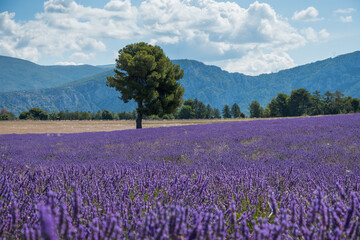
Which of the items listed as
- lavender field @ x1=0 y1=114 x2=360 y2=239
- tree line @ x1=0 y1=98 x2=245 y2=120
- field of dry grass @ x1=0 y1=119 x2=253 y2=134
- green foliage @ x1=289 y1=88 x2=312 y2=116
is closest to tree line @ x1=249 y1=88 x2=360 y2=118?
green foliage @ x1=289 y1=88 x2=312 y2=116

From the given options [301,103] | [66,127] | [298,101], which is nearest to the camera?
[66,127]

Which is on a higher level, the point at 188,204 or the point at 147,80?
the point at 147,80

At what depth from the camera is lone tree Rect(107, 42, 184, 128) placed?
23969 millimetres

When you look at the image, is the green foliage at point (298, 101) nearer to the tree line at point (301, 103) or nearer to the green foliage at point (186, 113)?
the tree line at point (301, 103)

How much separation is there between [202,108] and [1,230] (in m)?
95.8

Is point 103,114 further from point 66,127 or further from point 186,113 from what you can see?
point 66,127

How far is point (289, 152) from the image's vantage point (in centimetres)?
542

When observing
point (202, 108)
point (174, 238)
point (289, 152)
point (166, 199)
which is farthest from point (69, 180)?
point (202, 108)

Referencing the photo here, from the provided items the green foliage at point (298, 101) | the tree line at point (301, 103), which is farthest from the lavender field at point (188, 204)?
the tree line at point (301, 103)

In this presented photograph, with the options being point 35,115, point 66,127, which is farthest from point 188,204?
point 35,115

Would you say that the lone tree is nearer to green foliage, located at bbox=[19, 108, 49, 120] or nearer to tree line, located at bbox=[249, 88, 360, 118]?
tree line, located at bbox=[249, 88, 360, 118]

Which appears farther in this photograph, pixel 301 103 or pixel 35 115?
pixel 35 115

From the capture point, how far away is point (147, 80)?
944 inches

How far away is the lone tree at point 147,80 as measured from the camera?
78.6 ft
